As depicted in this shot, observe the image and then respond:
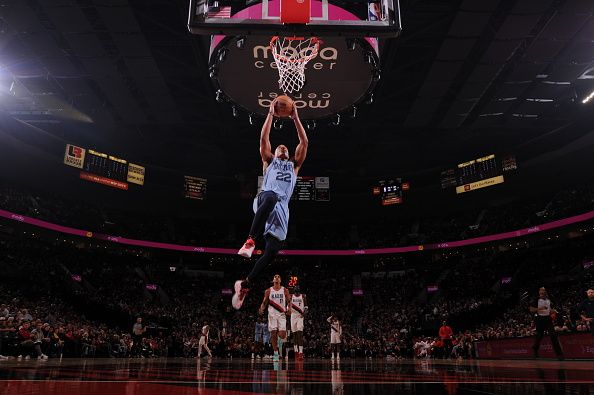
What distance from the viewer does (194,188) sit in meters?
27.3

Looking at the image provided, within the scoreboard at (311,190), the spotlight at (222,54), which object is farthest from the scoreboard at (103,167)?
the spotlight at (222,54)

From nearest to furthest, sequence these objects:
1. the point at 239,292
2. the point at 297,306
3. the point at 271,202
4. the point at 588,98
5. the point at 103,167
Result: the point at 271,202 < the point at 239,292 < the point at 297,306 < the point at 588,98 < the point at 103,167

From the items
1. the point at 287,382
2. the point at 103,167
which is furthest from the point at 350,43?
the point at 103,167

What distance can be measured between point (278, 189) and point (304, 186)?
2064 centimetres

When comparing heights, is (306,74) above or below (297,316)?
above

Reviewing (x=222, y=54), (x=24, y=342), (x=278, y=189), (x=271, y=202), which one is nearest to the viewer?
(x=271, y=202)

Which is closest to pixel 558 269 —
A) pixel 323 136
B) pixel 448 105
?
pixel 448 105

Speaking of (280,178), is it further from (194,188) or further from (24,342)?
(194,188)

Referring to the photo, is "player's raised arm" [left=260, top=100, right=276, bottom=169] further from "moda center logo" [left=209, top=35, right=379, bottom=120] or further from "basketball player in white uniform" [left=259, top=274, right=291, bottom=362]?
"basketball player in white uniform" [left=259, top=274, right=291, bottom=362]

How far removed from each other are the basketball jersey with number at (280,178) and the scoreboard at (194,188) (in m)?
22.7

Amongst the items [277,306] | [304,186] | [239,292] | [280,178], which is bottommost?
[239,292]

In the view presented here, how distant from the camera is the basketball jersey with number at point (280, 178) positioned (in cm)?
507

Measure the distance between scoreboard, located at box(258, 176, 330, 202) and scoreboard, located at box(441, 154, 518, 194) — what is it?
721 centimetres

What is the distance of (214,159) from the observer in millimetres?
27859
